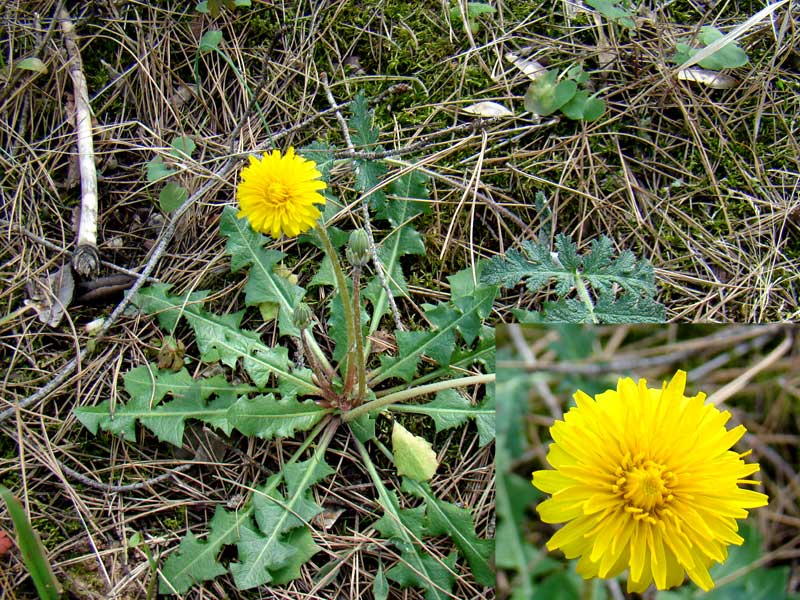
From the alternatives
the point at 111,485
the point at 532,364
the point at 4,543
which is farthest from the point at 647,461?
the point at 4,543

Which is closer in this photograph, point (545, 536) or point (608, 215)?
point (545, 536)

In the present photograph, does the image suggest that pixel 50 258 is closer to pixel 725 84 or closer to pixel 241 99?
pixel 241 99

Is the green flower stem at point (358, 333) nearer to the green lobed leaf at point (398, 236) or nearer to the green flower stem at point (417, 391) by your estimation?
the green flower stem at point (417, 391)

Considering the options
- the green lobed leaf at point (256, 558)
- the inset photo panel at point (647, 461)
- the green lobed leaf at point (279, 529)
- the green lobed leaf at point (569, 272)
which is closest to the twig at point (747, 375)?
the inset photo panel at point (647, 461)

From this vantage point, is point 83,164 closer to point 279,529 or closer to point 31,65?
point 31,65

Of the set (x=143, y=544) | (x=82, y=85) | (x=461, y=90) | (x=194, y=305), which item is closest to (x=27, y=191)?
(x=82, y=85)

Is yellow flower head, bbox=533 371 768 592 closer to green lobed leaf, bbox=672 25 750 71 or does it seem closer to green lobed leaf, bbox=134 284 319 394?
green lobed leaf, bbox=134 284 319 394

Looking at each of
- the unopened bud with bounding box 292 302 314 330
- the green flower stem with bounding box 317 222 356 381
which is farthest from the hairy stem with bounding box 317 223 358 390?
the unopened bud with bounding box 292 302 314 330
